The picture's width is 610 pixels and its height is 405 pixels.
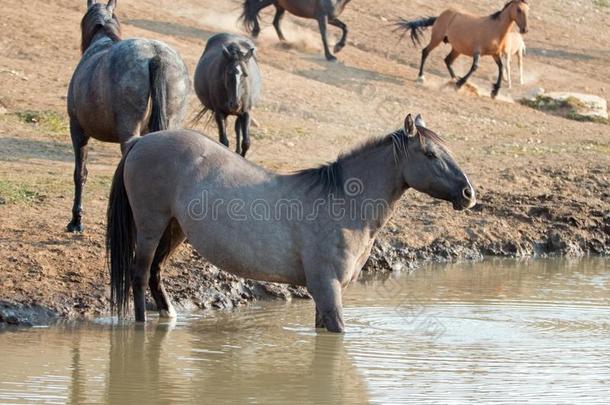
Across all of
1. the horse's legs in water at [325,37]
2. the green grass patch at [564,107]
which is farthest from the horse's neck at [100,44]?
the green grass patch at [564,107]

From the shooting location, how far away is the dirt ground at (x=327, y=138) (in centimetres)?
976

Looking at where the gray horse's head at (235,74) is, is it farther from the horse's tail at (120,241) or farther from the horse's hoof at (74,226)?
the horse's tail at (120,241)

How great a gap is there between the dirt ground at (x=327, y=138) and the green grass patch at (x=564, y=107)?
0.40 m

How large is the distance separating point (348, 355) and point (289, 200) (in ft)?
3.65

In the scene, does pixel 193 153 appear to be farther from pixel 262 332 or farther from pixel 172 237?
pixel 262 332

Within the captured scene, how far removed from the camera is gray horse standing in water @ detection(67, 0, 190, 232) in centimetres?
1027

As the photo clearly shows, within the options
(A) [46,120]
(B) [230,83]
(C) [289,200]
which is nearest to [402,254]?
(B) [230,83]

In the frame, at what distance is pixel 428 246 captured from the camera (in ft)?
39.0

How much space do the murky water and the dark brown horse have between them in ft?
41.1

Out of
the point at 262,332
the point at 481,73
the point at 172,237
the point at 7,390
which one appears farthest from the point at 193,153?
the point at 481,73

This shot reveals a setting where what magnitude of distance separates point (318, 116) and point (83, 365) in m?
10.0

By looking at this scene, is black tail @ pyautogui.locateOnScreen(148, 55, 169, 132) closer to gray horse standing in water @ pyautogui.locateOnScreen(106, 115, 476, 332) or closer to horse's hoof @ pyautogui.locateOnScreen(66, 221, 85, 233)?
horse's hoof @ pyautogui.locateOnScreen(66, 221, 85, 233)

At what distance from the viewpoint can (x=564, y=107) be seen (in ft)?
67.7

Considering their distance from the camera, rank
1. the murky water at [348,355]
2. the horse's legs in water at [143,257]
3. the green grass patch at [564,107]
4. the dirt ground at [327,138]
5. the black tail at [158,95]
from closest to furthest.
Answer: the murky water at [348,355] → the horse's legs in water at [143,257] → the dirt ground at [327,138] → the black tail at [158,95] → the green grass patch at [564,107]
